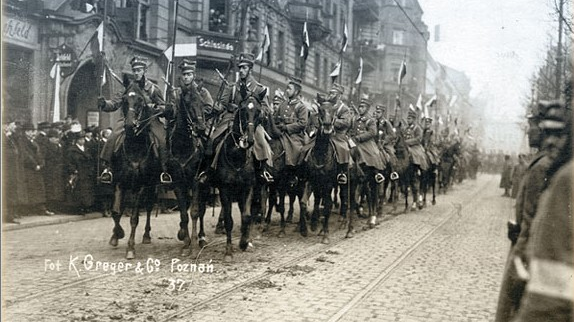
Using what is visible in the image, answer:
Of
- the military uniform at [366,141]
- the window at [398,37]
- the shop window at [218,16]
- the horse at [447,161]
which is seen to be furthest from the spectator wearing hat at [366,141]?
the window at [398,37]

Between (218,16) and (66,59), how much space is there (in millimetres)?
9456

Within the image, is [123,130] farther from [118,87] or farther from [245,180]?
[118,87]

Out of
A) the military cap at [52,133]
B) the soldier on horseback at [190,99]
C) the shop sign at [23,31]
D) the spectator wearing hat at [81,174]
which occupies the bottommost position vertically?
the spectator wearing hat at [81,174]

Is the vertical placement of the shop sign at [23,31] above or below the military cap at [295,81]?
above

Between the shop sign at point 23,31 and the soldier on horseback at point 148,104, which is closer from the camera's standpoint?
the soldier on horseback at point 148,104

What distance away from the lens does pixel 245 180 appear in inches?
358

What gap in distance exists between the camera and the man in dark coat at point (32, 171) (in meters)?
12.9

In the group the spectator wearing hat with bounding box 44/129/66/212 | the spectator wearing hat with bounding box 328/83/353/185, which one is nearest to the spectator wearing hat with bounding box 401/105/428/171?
the spectator wearing hat with bounding box 328/83/353/185

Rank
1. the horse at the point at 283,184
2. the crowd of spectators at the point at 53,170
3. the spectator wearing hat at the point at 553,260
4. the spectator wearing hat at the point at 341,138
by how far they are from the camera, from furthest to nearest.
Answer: the crowd of spectators at the point at 53,170 → the horse at the point at 283,184 → the spectator wearing hat at the point at 341,138 → the spectator wearing hat at the point at 553,260

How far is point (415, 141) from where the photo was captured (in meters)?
18.3

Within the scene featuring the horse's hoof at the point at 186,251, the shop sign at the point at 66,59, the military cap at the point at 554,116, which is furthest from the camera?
the shop sign at the point at 66,59

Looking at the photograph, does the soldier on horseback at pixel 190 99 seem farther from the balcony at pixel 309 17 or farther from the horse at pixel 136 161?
the balcony at pixel 309 17

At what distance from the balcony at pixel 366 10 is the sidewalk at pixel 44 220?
115 feet

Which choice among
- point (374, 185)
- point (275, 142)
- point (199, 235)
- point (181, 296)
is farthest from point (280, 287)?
point (374, 185)
